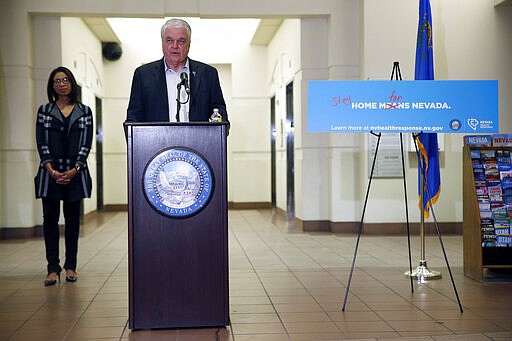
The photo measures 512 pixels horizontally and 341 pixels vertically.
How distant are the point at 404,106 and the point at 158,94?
56.3 inches

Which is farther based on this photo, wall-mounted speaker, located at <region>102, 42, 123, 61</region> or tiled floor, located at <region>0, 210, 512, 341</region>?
wall-mounted speaker, located at <region>102, 42, 123, 61</region>

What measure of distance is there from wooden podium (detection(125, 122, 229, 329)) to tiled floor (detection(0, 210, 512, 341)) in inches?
5.8

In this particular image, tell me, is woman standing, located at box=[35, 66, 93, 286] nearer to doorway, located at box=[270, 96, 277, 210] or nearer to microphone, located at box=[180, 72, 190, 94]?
microphone, located at box=[180, 72, 190, 94]

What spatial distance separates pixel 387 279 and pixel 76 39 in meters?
6.75

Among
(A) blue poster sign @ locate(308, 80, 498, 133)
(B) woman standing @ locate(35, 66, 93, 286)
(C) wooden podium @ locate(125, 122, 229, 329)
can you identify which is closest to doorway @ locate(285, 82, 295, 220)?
(B) woman standing @ locate(35, 66, 93, 286)

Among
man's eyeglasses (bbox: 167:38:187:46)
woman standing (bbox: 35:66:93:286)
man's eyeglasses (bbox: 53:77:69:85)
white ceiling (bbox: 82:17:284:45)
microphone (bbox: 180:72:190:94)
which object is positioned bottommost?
woman standing (bbox: 35:66:93:286)

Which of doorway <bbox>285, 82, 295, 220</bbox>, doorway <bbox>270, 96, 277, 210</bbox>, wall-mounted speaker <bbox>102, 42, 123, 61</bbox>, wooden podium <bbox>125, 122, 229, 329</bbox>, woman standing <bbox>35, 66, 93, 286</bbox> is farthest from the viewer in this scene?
doorway <bbox>270, 96, 277, 210</bbox>

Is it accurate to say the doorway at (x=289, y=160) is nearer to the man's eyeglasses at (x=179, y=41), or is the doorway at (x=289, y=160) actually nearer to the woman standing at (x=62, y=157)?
the woman standing at (x=62, y=157)

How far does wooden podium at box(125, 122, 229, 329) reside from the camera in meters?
3.45

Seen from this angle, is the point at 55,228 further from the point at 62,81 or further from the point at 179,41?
the point at 179,41

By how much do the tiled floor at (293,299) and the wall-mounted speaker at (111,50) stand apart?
6164 mm

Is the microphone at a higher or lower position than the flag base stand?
higher

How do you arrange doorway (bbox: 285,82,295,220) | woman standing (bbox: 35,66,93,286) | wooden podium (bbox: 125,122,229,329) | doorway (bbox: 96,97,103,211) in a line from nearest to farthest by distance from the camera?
wooden podium (bbox: 125,122,229,329) → woman standing (bbox: 35,66,93,286) → doorway (bbox: 285,82,295,220) → doorway (bbox: 96,97,103,211)

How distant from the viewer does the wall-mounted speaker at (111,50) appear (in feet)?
41.2
